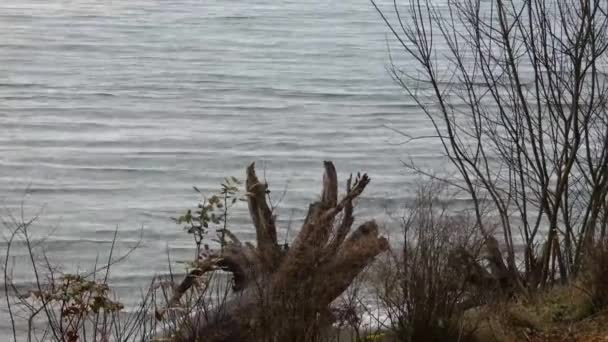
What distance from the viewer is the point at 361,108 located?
6238 millimetres

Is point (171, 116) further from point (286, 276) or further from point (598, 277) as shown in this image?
point (286, 276)

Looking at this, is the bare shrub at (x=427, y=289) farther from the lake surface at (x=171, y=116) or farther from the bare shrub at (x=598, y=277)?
the lake surface at (x=171, y=116)

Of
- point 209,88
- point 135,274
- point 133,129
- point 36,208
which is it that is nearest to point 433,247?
point 135,274

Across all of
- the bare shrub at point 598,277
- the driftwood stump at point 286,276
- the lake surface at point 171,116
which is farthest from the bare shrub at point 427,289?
the lake surface at point 171,116

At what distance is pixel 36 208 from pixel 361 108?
2.35 m

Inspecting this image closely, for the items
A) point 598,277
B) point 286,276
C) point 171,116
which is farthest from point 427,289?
point 171,116

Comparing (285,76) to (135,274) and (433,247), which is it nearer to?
(135,274)

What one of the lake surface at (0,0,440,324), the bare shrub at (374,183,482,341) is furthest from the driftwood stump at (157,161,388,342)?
the lake surface at (0,0,440,324)

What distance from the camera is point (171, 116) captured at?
234 inches

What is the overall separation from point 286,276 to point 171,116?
3.76 m

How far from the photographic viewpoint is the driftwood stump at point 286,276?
2271 millimetres

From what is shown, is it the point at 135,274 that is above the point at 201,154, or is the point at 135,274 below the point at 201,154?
below

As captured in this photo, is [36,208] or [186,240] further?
[36,208]

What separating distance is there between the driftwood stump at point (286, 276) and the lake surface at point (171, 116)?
3.44 feet
